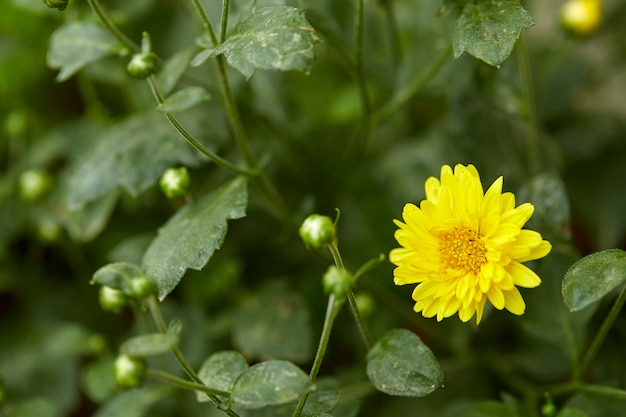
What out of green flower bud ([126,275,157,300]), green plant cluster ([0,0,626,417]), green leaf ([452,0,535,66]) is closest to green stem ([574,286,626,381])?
green plant cluster ([0,0,626,417])

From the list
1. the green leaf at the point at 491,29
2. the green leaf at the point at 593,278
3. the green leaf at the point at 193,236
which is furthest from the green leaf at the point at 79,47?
the green leaf at the point at 593,278

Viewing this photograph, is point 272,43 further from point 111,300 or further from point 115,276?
point 111,300

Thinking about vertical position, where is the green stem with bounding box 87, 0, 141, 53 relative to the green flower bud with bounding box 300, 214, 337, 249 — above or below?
above

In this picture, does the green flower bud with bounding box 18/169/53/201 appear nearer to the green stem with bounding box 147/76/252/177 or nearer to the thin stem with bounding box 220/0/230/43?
the green stem with bounding box 147/76/252/177

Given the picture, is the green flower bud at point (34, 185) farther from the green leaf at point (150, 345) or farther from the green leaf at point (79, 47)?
the green leaf at point (150, 345)

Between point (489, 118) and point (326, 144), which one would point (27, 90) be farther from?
point (489, 118)

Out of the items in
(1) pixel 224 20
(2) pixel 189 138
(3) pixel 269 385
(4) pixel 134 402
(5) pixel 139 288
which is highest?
(1) pixel 224 20

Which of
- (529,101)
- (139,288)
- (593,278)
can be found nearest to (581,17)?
(529,101)

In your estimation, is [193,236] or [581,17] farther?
[581,17]
